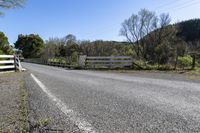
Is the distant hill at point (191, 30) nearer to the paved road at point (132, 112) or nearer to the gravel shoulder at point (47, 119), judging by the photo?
the paved road at point (132, 112)

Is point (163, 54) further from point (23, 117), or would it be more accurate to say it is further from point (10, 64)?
point (23, 117)

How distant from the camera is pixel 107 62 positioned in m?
24.0

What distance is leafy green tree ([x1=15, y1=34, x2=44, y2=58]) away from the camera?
257 feet

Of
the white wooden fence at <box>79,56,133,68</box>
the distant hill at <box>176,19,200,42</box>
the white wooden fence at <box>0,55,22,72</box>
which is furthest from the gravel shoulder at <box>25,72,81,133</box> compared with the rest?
the distant hill at <box>176,19,200,42</box>

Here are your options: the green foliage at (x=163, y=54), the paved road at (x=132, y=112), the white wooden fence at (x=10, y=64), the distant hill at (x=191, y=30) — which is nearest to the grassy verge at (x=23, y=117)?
the paved road at (x=132, y=112)

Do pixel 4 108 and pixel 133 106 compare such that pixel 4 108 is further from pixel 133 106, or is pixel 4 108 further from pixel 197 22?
pixel 197 22

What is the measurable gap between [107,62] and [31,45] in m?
58.4

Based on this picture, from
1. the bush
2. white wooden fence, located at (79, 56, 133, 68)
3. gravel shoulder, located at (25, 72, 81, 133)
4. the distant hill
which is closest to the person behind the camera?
gravel shoulder, located at (25, 72, 81, 133)

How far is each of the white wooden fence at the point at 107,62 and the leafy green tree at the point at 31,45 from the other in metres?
53.5

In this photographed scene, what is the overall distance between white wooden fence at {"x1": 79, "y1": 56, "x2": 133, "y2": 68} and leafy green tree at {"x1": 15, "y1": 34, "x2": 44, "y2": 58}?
176ft

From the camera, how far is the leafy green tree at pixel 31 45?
7819 cm

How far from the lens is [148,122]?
4.17m

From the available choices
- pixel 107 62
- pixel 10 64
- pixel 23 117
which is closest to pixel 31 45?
pixel 107 62

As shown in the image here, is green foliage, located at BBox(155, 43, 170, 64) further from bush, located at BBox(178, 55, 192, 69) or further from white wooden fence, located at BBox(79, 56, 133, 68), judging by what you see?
bush, located at BBox(178, 55, 192, 69)
